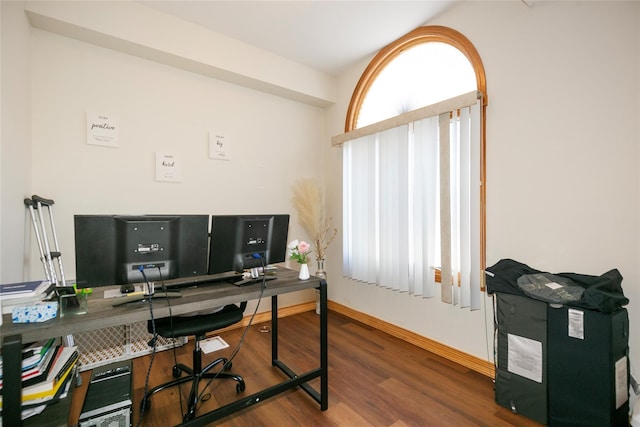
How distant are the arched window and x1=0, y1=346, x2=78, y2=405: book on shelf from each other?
2437 mm

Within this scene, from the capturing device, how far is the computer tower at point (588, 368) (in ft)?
4.83

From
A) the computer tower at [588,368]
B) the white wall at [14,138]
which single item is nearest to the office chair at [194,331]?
the white wall at [14,138]

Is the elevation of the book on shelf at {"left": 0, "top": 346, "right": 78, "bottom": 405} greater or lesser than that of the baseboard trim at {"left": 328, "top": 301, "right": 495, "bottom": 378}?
greater

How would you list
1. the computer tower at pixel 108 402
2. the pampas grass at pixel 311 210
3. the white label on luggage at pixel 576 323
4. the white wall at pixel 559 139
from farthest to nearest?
the pampas grass at pixel 311 210 → the white wall at pixel 559 139 → the white label on luggage at pixel 576 323 → the computer tower at pixel 108 402

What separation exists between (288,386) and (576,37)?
2.81 metres

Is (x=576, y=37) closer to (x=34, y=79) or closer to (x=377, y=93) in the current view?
(x=377, y=93)

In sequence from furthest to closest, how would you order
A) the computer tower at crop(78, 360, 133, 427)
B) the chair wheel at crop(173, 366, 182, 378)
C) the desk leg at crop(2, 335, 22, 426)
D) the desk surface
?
the chair wheel at crop(173, 366, 182, 378)
the computer tower at crop(78, 360, 133, 427)
the desk surface
the desk leg at crop(2, 335, 22, 426)

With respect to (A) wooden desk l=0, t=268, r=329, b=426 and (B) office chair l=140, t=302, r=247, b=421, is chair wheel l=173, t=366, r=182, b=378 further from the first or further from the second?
(A) wooden desk l=0, t=268, r=329, b=426

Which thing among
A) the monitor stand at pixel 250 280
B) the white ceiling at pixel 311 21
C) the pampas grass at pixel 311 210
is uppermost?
the white ceiling at pixel 311 21

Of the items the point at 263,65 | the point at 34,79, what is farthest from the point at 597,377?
the point at 34,79

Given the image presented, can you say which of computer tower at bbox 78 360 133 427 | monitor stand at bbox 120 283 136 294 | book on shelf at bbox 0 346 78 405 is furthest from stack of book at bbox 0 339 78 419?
monitor stand at bbox 120 283 136 294

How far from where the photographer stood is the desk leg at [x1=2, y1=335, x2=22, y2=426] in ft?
3.38

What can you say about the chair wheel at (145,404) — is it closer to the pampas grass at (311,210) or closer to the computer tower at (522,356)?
the pampas grass at (311,210)

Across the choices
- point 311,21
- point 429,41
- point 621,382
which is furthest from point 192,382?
point 429,41
